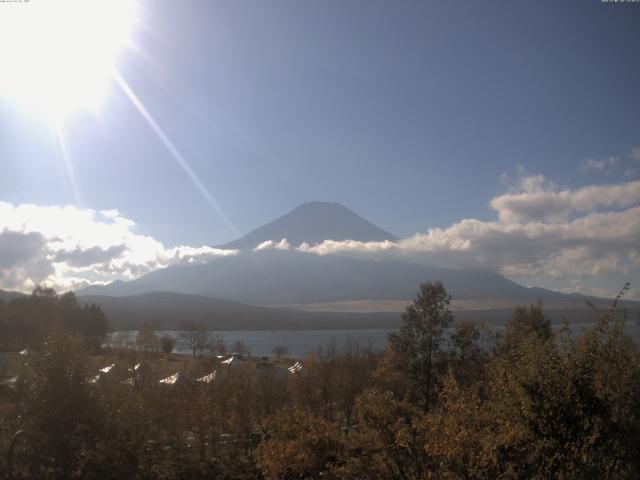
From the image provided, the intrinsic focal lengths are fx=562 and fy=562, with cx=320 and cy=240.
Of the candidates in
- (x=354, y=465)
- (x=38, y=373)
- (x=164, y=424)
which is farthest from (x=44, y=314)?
(x=354, y=465)

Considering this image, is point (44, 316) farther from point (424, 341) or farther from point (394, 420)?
point (394, 420)

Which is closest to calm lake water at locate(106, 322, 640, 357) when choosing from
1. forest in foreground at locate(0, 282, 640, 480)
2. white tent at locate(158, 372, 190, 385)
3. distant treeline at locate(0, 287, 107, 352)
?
distant treeline at locate(0, 287, 107, 352)

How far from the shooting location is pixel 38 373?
38.7 feet

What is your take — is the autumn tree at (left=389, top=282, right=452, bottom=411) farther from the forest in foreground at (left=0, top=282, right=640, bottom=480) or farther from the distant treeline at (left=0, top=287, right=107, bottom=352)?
the distant treeline at (left=0, top=287, right=107, bottom=352)

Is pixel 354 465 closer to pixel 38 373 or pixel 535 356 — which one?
pixel 535 356

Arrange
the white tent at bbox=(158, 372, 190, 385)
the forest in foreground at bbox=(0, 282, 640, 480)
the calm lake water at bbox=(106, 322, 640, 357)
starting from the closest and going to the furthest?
the forest in foreground at bbox=(0, 282, 640, 480)
the white tent at bbox=(158, 372, 190, 385)
the calm lake water at bbox=(106, 322, 640, 357)

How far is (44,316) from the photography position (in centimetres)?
6353

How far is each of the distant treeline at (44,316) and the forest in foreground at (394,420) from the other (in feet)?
144


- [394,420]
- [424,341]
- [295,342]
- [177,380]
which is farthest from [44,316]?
[295,342]

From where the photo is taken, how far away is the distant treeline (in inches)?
2408

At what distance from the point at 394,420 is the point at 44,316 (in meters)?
63.0

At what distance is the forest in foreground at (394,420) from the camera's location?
6.98 meters

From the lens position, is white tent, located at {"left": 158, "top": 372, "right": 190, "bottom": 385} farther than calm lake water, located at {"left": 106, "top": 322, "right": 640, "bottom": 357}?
No

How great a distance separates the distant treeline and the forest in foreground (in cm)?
4374
